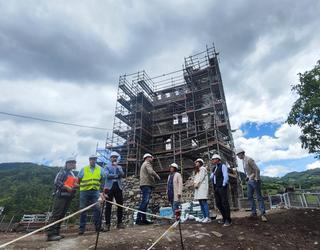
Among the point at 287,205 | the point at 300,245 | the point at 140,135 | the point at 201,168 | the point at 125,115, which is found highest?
the point at 125,115

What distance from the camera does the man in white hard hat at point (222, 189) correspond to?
536 cm

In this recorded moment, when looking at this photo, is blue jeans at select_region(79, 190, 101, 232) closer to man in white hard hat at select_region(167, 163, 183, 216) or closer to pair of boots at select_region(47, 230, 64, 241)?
pair of boots at select_region(47, 230, 64, 241)

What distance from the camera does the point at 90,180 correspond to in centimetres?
523

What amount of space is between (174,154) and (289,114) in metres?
10.2

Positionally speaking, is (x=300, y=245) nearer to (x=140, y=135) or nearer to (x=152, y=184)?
(x=152, y=184)

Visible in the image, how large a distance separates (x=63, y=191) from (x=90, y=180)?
0.59 metres

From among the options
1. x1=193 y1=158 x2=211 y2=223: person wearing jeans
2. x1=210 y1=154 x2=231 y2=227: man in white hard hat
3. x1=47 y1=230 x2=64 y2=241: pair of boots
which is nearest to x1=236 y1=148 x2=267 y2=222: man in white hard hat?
x1=210 y1=154 x2=231 y2=227: man in white hard hat

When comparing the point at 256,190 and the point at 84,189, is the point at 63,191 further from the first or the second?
the point at 256,190

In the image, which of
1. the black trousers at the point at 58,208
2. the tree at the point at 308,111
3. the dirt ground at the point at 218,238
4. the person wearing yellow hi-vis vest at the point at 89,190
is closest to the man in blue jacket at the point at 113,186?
the person wearing yellow hi-vis vest at the point at 89,190

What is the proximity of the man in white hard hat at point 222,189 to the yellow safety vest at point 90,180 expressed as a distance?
279cm

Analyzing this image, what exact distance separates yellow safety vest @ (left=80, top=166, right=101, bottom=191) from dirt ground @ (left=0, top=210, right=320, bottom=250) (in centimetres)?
102

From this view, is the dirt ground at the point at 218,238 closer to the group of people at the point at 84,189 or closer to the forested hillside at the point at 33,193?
the group of people at the point at 84,189

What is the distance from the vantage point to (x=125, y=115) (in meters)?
24.5

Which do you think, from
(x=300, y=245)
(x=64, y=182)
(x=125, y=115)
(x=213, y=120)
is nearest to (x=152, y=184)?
(x=64, y=182)
